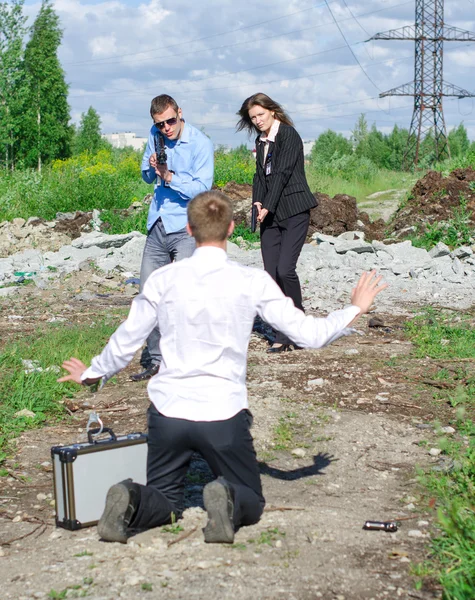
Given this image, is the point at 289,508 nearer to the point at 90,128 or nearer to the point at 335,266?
the point at 335,266

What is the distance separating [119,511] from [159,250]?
11.1 ft

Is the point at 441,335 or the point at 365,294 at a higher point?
the point at 365,294

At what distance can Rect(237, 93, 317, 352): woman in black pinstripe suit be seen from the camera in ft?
24.0

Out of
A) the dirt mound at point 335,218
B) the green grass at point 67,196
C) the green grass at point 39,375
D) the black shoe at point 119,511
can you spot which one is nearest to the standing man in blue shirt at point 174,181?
the green grass at point 39,375

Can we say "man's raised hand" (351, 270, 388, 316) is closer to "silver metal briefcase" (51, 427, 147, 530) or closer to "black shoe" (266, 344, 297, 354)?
"silver metal briefcase" (51, 427, 147, 530)

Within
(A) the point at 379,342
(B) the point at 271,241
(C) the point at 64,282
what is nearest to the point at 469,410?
(A) the point at 379,342

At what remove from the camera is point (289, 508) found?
157 inches

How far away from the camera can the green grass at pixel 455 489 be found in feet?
10.4

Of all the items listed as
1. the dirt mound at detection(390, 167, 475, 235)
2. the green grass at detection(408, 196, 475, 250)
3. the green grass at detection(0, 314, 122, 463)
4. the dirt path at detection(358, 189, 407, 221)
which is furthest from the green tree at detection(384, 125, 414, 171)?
the green grass at detection(0, 314, 122, 463)

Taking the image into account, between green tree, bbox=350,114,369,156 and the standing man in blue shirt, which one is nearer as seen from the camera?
the standing man in blue shirt

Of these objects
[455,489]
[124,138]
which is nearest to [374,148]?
[455,489]

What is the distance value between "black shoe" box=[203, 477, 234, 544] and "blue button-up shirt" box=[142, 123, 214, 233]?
3255 mm

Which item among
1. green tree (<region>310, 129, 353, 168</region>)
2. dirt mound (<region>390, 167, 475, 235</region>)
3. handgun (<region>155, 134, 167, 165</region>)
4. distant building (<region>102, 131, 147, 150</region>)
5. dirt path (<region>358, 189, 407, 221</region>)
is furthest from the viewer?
distant building (<region>102, 131, 147, 150</region>)

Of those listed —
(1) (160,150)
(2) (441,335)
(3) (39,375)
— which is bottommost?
(2) (441,335)
